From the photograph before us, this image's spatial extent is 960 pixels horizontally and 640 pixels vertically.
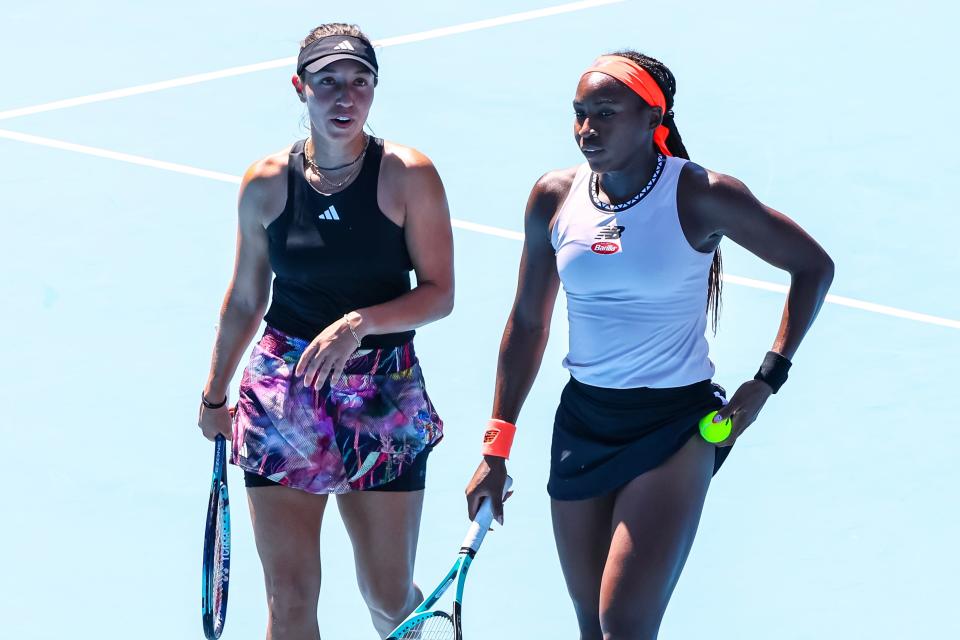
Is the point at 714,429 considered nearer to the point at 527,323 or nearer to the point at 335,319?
the point at 527,323

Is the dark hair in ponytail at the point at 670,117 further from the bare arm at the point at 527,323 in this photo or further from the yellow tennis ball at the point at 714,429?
the yellow tennis ball at the point at 714,429

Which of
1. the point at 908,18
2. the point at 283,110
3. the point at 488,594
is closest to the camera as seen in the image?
the point at 488,594

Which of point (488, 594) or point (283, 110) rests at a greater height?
point (283, 110)

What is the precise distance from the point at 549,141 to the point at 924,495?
3.42 meters

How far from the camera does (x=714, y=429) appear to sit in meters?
4.65

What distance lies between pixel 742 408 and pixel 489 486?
2.55 feet

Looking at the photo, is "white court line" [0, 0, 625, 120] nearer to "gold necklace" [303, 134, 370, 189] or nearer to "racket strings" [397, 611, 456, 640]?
"gold necklace" [303, 134, 370, 189]

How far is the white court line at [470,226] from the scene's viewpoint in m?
7.53

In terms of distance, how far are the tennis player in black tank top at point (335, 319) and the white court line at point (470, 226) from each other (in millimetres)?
2976

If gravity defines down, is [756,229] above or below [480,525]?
above

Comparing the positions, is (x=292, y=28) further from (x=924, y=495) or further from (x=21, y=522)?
(x=924, y=495)

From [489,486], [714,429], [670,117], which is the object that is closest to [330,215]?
[489,486]

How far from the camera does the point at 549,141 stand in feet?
29.9

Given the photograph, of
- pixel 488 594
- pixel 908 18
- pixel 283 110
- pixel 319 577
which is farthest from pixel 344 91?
pixel 908 18
